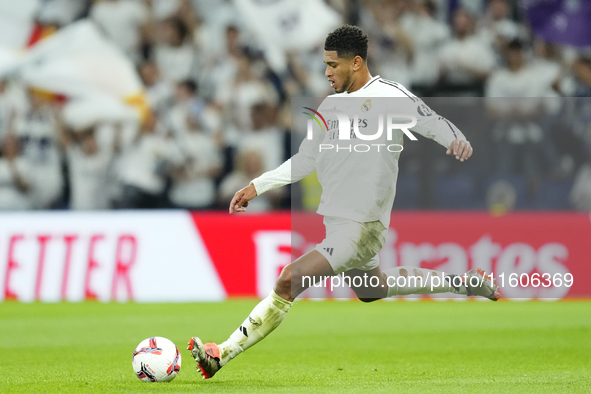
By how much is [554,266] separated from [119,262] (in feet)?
20.1

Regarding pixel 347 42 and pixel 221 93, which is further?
pixel 221 93

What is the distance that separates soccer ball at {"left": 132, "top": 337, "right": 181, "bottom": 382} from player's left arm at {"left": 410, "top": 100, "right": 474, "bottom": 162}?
2303 millimetres

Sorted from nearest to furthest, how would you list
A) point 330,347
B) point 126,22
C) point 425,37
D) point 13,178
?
point 330,347, point 13,178, point 425,37, point 126,22

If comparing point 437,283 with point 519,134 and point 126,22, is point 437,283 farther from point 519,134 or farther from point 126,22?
point 126,22

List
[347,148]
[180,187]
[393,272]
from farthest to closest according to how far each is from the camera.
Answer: [180,187]
[393,272]
[347,148]

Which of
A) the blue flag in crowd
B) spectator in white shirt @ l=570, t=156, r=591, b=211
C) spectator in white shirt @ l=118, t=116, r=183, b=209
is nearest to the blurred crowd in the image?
spectator in white shirt @ l=118, t=116, r=183, b=209

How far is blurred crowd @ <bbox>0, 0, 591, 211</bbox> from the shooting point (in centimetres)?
1418

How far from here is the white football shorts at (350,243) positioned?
629cm

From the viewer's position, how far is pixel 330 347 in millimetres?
8859

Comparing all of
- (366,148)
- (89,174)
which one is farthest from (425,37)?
(366,148)

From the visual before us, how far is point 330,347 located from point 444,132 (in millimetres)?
3440

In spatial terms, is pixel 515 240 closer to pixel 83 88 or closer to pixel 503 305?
pixel 503 305

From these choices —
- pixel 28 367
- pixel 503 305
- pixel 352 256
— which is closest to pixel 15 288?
pixel 28 367

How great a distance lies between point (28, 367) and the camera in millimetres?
7422
